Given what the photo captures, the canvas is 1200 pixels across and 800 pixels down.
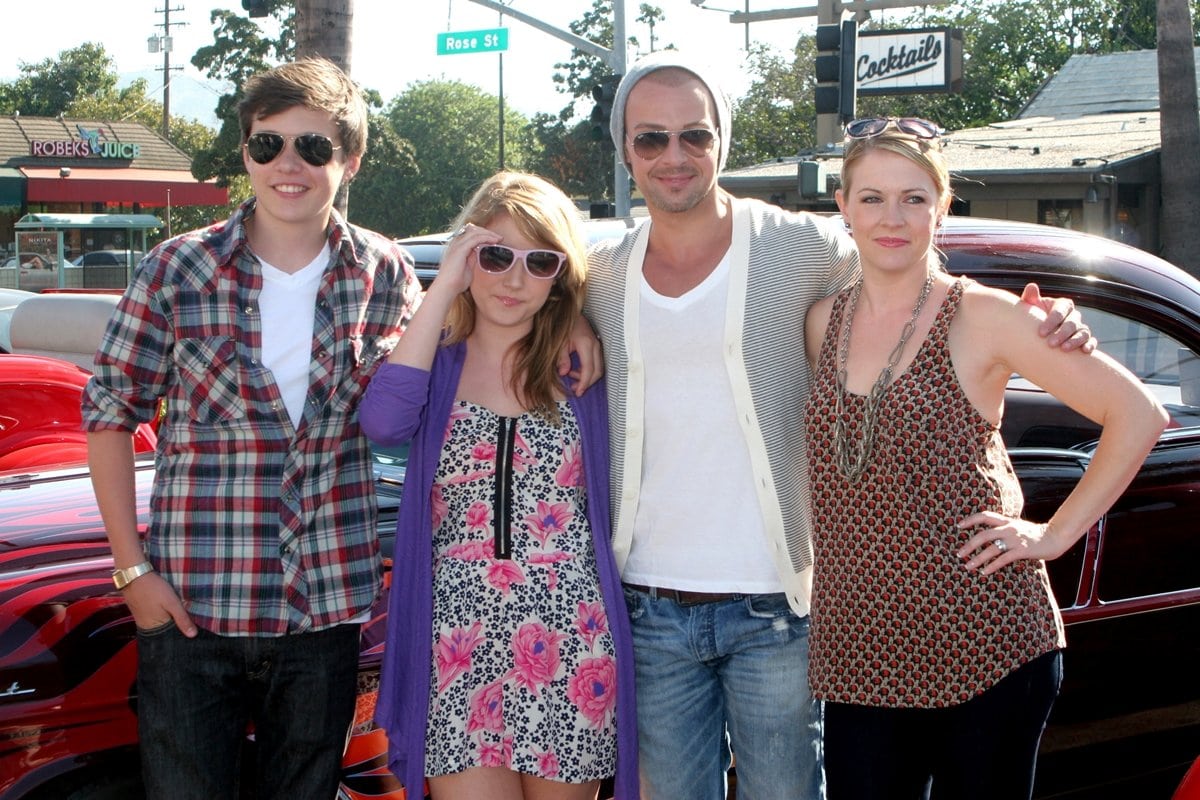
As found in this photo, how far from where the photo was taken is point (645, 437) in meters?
2.60

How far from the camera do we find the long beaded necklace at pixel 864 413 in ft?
7.67

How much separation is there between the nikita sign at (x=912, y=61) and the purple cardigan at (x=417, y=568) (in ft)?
52.9

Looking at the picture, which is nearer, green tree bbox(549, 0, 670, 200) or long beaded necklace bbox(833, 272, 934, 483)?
long beaded necklace bbox(833, 272, 934, 483)

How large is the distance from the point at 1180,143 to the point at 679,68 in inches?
572

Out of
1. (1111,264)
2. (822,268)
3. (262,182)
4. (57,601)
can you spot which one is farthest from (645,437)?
(1111,264)

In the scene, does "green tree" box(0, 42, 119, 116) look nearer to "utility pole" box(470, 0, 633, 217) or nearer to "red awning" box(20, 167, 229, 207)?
"red awning" box(20, 167, 229, 207)

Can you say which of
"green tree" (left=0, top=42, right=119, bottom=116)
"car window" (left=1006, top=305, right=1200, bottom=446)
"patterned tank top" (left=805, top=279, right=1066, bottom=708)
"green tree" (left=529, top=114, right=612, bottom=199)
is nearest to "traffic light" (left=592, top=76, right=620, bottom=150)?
"car window" (left=1006, top=305, right=1200, bottom=446)

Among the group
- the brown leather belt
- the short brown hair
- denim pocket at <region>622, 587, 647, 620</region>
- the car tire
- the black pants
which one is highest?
the short brown hair

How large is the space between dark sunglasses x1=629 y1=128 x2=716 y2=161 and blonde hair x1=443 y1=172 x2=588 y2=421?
0.67ft

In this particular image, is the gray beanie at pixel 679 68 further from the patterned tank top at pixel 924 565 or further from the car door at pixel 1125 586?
the car door at pixel 1125 586

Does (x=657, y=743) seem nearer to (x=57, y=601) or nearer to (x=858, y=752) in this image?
(x=858, y=752)

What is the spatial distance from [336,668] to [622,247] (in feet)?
3.52

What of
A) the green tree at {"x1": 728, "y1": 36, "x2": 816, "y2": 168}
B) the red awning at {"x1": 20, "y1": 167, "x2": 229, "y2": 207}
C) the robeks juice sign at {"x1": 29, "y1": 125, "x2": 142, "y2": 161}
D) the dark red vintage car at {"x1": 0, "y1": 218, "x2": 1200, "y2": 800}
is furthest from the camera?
the robeks juice sign at {"x1": 29, "y1": 125, "x2": 142, "y2": 161}

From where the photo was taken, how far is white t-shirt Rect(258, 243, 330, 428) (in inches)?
98.0
